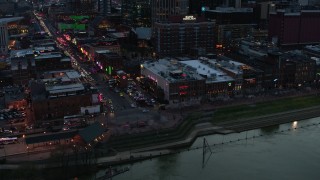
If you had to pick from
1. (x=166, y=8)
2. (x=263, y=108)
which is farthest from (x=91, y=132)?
(x=166, y=8)

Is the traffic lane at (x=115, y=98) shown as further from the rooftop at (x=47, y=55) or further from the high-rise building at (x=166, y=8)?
the high-rise building at (x=166, y=8)

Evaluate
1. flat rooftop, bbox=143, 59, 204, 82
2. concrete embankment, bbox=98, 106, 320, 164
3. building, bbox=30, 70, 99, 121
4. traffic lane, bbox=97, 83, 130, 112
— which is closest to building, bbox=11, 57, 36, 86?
building, bbox=30, 70, 99, 121

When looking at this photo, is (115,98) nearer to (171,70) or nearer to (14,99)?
(171,70)

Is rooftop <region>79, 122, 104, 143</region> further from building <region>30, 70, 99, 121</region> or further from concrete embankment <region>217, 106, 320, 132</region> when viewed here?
concrete embankment <region>217, 106, 320, 132</region>

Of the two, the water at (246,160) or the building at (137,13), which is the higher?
the building at (137,13)

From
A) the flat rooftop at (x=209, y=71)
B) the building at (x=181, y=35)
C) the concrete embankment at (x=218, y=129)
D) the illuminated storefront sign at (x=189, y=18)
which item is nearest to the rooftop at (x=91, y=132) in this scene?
the concrete embankment at (x=218, y=129)

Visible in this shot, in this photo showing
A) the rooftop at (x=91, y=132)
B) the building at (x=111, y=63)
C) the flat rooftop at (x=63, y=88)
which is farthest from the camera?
the building at (x=111, y=63)

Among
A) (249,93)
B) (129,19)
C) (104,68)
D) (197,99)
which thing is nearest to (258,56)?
(249,93)
